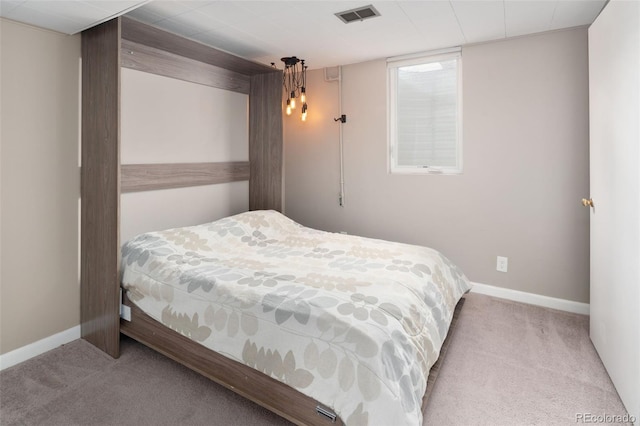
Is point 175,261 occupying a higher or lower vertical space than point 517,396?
higher

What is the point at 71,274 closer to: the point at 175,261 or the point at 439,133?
the point at 175,261

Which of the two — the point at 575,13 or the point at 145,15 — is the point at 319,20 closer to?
the point at 145,15

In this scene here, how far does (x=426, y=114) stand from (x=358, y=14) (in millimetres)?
1261

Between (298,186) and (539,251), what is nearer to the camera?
(539,251)

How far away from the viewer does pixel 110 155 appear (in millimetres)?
2240

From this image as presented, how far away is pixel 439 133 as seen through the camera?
340cm

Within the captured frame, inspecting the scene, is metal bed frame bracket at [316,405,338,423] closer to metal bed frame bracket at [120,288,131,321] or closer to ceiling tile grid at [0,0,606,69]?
metal bed frame bracket at [120,288,131,321]

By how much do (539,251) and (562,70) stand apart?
1.40 metres

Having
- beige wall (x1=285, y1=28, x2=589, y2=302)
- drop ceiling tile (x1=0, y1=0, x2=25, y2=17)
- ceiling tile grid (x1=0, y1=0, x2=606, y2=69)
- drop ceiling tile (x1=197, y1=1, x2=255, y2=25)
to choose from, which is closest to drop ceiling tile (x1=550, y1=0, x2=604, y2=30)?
ceiling tile grid (x1=0, y1=0, x2=606, y2=69)

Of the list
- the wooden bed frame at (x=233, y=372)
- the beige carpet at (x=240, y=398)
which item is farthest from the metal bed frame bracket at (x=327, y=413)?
the beige carpet at (x=240, y=398)

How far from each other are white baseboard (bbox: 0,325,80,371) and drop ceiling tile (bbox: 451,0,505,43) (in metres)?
3.26

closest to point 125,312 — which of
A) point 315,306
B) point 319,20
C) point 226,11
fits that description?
point 315,306

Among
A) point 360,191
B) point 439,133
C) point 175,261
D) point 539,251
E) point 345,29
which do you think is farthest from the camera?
point 360,191

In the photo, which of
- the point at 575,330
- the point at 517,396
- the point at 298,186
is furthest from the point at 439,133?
the point at 517,396
